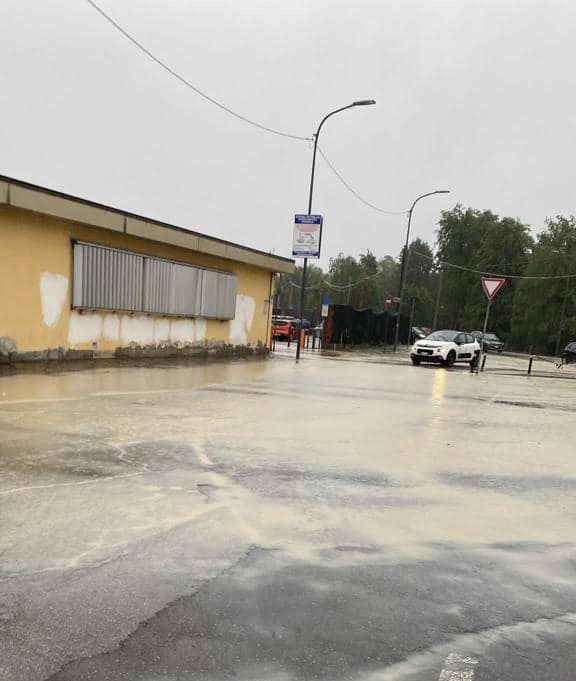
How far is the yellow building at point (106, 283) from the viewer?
40.4ft

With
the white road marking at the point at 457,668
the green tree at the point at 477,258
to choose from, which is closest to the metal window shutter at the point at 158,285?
the white road marking at the point at 457,668

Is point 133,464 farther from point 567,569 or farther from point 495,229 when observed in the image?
point 495,229

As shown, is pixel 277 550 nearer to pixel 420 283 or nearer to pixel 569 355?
pixel 569 355

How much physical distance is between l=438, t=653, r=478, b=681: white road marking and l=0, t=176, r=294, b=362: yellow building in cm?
1207

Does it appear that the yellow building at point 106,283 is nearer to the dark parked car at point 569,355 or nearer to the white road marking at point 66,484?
the white road marking at point 66,484

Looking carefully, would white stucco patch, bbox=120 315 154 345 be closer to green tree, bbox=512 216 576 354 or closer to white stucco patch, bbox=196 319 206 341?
white stucco patch, bbox=196 319 206 341

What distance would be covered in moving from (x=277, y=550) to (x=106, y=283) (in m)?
12.5

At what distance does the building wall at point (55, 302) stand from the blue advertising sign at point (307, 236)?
408 cm

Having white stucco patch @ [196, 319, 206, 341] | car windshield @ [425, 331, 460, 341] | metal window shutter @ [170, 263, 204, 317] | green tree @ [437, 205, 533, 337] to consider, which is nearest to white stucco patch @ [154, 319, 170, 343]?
metal window shutter @ [170, 263, 204, 317]

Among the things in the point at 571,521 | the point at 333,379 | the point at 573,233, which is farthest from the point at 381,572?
the point at 573,233

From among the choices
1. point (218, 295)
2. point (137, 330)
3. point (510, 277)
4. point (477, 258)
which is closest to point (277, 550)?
point (137, 330)

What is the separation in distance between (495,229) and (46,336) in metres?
57.0

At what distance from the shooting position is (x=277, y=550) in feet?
11.8

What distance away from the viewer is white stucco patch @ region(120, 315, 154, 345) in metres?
15.5
